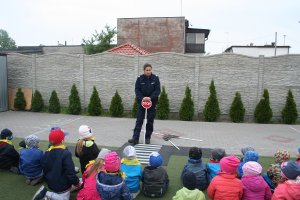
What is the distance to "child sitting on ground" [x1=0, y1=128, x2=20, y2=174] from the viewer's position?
505 cm

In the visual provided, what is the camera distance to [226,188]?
3.60 m

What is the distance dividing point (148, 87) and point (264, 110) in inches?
213

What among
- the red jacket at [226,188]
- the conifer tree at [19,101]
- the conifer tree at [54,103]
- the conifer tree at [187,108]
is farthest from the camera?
the conifer tree at [19,101]

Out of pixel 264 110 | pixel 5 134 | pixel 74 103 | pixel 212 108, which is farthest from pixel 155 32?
pixel 5 134

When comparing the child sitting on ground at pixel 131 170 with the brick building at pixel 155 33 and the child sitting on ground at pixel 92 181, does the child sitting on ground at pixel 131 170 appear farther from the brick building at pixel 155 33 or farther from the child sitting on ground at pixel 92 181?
the brick building at pixel 155 33

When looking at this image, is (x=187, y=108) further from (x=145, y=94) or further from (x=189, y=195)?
(x=189, y=195)

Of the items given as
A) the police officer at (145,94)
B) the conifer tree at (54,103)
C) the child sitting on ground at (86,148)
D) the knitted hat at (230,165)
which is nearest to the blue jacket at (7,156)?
the child sitting on ground at (86,148)

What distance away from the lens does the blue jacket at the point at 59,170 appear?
387cm

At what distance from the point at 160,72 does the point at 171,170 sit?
21.3 ft

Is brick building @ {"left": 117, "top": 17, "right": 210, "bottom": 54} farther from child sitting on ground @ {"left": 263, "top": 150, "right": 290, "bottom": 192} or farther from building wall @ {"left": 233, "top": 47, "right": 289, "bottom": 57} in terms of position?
child sitting on ground @ {"left": 263, "top": 150, "right": 290, "bottom": 192}

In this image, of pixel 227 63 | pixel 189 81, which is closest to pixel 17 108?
pixel 189 81

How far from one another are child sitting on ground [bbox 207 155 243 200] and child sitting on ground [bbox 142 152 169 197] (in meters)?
0.85

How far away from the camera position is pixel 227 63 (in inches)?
436

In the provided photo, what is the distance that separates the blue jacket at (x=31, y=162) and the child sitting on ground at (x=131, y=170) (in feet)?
4.73
